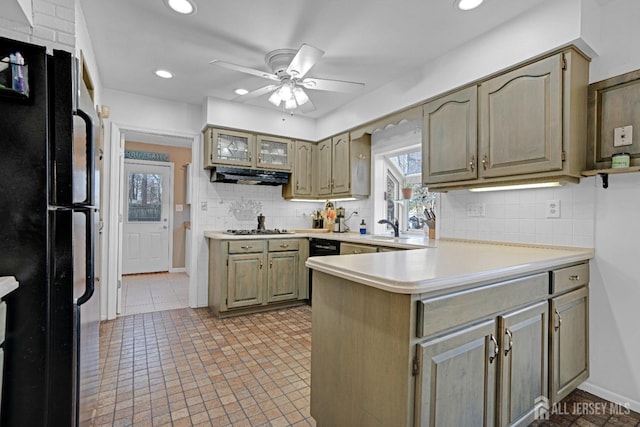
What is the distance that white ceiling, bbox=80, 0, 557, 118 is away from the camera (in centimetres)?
204

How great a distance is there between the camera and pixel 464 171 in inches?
95.2

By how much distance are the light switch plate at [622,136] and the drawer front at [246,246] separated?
3020 mm

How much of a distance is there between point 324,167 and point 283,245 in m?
1.24

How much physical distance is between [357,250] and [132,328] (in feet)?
7.59

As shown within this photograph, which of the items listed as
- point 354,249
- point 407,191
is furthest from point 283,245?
point 407,191

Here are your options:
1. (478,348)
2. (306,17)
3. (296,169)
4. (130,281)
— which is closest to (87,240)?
(478,348)

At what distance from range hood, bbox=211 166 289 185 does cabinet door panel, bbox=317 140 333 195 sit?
47 cm

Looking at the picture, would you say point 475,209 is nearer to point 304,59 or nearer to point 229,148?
point 304,59

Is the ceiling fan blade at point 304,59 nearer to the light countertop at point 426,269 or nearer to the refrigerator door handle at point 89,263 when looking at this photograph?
the light countertop at point 426,269

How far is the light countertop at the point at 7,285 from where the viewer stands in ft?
3.05

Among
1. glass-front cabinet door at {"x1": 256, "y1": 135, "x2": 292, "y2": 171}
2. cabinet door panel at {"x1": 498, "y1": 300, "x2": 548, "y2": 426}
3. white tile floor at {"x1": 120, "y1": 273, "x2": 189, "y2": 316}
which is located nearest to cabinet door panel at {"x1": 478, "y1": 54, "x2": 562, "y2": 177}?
cabinet door panel at {"x1": 498, "y1": 300, "x2": 548, "y2": 426}

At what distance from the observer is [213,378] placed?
2146mm

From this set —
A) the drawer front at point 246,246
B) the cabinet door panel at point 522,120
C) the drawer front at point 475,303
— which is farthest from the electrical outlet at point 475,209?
the drawer front at point 246,246

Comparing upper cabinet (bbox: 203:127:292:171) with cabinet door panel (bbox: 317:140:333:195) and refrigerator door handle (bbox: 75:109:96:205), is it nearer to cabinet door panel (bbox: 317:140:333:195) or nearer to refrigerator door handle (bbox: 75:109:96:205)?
cabinet door panel (bbox: 317:140:333:195)
